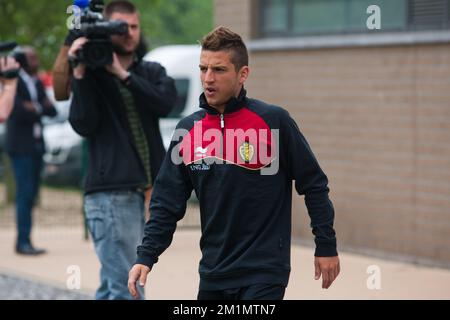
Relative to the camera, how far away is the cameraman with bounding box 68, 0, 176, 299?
21.6 ft

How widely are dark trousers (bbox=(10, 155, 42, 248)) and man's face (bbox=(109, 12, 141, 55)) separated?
4828 mm

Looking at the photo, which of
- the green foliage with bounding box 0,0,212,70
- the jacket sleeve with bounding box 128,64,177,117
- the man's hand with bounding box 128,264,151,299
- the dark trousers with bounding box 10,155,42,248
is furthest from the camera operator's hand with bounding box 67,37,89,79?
the green foliage with bounding box 0,0,212,70

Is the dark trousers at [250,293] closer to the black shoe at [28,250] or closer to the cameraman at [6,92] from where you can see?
the cameraman at [6,92]

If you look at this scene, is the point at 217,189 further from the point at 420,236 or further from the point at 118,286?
the point at 420,236

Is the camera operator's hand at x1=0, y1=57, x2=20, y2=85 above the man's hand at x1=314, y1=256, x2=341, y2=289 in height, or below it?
above

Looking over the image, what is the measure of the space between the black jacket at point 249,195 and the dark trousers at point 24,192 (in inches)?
253

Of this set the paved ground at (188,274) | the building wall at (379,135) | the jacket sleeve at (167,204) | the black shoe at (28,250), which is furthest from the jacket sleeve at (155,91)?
the black shoe at (28,250)

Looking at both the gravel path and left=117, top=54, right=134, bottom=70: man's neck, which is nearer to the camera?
left=117, top=54, right=134, bottom=70: man's neck

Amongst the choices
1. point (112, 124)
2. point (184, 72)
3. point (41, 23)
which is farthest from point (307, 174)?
point (41, 23)

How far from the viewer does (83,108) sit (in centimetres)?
655

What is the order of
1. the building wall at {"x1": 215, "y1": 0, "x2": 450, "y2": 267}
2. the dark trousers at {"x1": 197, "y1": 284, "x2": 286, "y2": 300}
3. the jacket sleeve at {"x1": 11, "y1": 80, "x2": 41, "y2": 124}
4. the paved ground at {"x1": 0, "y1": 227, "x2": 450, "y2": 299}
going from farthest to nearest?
the jacket sleeve at {"x1": 11, "y1": 80, "x2": 41, "y2": 124}
the building wall at {"x1": 215, "y1": 0, "x2": 450, "y2": 267}
the paved ground at {"x1": 0, "y1": 227, "x2": 450, "y2": 299}
the dark trousers at {"x1": 197, "y1": 284, "x2": 286, "y2": 300}

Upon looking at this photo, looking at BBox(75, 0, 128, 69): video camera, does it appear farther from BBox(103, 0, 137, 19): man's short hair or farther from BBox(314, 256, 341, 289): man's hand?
BBox(314, 256, 341, 289): man's hand

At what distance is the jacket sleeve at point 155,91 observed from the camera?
259 inches

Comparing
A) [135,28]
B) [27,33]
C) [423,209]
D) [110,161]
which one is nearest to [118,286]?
[110,161]
